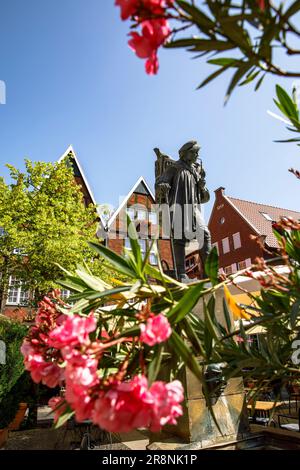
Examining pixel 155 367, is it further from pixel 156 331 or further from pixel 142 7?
pixel 142 7

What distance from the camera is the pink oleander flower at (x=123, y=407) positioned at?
97 centimetres

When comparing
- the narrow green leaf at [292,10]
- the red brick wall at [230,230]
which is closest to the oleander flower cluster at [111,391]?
the narrow green leaf at [292,10]

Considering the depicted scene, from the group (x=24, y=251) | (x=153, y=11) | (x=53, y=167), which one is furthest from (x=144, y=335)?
(x=53, y=167)

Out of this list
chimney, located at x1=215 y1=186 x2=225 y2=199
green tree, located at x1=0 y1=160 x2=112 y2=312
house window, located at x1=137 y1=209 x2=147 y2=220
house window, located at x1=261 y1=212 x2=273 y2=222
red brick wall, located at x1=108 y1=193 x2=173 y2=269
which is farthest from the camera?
chimney, located at x1=215 y1=186 x2=225 y2=199

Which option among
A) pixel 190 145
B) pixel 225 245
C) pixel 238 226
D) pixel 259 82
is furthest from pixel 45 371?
pixel 225 245

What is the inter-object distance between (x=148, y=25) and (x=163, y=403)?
118cm

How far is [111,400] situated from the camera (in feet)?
3.22

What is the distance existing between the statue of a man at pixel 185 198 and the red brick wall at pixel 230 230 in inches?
832

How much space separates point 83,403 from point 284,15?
1.38m

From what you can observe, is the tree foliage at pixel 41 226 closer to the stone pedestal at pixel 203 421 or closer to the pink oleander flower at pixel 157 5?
the stone pedestal at pixel 203 421

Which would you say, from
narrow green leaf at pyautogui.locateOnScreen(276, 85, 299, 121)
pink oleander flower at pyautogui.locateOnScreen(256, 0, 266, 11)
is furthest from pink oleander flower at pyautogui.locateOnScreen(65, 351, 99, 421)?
narrow green leaf at pyautogui.locateOnScreen(276, 85, 299, 121)

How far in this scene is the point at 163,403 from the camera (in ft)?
3.30

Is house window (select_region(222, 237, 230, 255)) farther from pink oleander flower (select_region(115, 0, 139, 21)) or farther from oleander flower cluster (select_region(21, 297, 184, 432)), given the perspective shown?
pink oleander flower (select_region(115, 0, 139, 21))

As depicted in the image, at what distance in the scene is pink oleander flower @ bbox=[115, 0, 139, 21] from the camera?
97 cm
